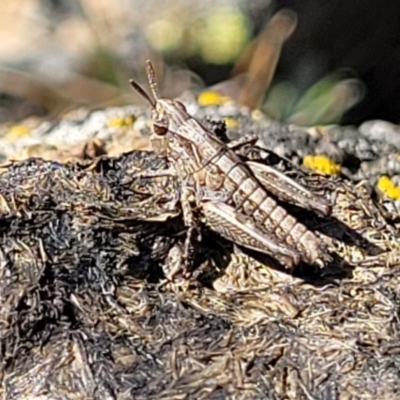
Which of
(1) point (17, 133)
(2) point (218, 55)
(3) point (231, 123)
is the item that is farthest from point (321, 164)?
(2) point (218, 55)

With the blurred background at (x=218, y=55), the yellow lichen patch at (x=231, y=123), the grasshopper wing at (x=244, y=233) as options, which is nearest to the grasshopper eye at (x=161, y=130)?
the grasshopper wing at (x=244, y=233)

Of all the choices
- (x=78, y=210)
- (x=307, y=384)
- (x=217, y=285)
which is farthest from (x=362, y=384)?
(x=78, y=210)

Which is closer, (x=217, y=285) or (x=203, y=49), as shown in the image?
(x=217, y=285)

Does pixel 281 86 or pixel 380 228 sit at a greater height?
pixel 380 228

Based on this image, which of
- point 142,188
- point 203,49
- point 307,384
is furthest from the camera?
point 203,49

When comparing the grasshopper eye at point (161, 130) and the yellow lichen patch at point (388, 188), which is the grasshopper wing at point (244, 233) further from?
the yellow lichen patch at point (388, 188)

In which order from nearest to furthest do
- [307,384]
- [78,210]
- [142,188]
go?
1. [307,384]
2. [78,210]
3. [142,188]

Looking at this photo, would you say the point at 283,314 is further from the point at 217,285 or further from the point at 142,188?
the point at 142,188

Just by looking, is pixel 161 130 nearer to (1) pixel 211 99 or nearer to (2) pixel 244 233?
(2) pixel 244 233

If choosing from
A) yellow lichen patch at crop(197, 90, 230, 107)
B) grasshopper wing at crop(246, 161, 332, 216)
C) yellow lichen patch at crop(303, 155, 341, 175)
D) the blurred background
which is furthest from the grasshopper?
the blurred background
